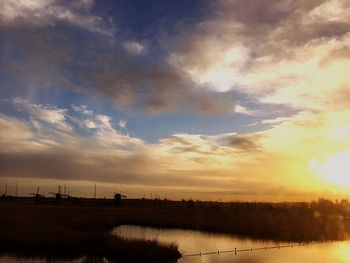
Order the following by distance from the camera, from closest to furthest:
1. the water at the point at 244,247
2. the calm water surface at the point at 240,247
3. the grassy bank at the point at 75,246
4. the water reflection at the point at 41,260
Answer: the water reflection at the point at 41,260 < the grassy bank at the point at 75,246 < the calm water surface at the point at 240,247 < the water at the point at 244,247

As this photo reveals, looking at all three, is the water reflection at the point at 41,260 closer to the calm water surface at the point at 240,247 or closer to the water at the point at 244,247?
the calm water surface at the point at 240,247

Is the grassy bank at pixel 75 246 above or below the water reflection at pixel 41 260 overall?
above

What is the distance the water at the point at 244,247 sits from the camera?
40156mm

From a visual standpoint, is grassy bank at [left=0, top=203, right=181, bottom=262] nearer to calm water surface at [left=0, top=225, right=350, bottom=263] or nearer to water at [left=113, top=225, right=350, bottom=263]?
calm water surface at [left=0, top=225, right=350, bottom=263]

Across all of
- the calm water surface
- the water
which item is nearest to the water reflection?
the calm water surface

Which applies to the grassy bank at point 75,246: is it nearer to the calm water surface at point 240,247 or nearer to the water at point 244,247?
the calm water surface at point 240,247

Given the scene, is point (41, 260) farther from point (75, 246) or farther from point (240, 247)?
point (240, 247)

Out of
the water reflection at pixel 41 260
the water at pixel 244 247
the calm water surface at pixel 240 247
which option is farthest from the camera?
the water at pixel 244 247

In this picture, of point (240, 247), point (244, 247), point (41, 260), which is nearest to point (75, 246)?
point (41, 260)

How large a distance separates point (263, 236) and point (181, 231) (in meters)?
11.6

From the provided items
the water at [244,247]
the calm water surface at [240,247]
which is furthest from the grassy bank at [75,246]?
the water at [244,247]

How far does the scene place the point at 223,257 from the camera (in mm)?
40500

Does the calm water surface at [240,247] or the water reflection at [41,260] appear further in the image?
the calm water surface at [240,247]

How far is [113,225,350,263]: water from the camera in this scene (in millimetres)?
40156
